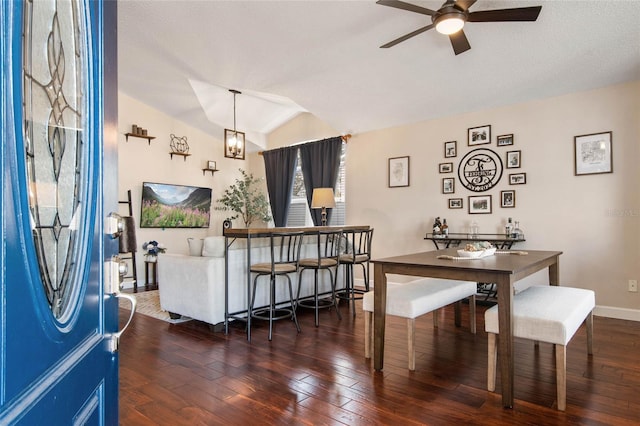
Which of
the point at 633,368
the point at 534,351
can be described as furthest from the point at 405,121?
the point at 633,368

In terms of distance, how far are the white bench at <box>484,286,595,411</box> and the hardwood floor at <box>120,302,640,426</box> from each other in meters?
0.18

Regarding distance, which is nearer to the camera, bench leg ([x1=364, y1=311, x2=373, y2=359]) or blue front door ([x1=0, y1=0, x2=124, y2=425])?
blue front door ([x1=0, y1=0, x2=124, y2=425])

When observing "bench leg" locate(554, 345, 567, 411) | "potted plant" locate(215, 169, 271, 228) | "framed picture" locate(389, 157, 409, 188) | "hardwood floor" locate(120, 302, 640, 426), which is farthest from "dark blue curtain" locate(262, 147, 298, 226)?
"bench leg" locate(554, 345, 567, 411)

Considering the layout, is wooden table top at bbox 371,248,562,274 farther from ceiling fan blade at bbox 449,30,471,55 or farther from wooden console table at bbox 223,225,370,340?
ceiling fan blade at bbox 449,30,471,55

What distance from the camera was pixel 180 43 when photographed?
4.32 m

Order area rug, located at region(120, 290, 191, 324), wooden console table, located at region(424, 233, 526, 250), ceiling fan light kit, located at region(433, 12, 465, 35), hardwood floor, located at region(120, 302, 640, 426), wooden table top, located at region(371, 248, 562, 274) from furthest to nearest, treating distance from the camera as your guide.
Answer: wooden console table, located at region(424, 233, 526, 250) < area rug, located at region(120, 290, 191, 324) < ceiling fan light kit, located at region(433, 12, 465, 35) < wooden table top, located at region(371, 248, 562, 274) < hardwood floor, located at region(120, 302, 640, 426)

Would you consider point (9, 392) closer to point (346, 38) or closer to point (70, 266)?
point (70, 266)

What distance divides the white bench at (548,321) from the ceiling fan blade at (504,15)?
1.92 metres

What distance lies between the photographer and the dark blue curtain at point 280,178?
289 inches

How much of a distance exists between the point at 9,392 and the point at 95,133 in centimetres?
53

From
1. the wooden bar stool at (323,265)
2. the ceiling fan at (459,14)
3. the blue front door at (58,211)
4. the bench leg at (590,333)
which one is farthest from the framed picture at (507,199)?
the blue front door at (58,211)

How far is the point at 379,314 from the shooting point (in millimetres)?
2764

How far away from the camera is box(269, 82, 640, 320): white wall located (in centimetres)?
408

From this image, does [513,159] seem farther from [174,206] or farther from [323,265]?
[174,206]
